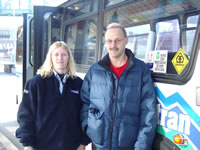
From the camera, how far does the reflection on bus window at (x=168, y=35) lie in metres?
2.02

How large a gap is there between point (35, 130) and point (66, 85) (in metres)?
0.52

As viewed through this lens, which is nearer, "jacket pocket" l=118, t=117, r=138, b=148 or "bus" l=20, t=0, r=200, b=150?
"bus" l=20, t=0, r=200, b=150

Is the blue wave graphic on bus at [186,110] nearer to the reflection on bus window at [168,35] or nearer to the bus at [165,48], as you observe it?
the bus at [165,48]

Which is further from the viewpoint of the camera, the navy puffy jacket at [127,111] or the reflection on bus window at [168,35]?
the reflection on bus window at [168,35]

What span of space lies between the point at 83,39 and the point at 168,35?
1.70 meters

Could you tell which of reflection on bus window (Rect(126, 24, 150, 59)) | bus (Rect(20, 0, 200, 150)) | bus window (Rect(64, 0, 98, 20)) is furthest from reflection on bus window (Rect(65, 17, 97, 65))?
reflection on bus window (Rect(126, 24, 150, 59))

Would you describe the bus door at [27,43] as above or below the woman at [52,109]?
above

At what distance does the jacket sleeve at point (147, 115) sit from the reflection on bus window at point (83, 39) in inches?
52.6

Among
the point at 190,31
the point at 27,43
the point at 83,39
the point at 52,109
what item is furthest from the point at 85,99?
the point at 27,43

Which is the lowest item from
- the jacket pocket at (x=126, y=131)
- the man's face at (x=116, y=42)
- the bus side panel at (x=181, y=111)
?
the jacket pocket at (x=126, y=131)

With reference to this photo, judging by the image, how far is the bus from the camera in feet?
5.61

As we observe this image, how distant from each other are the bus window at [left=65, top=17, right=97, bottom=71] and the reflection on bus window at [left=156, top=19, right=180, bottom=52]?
3.61 feet

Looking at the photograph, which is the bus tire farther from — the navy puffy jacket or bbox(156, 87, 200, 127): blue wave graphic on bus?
bbox(156, 87, 200, 127): blue wave graphic on bus

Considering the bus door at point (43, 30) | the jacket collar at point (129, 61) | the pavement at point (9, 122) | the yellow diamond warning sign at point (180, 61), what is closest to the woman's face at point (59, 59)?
the jacket collar at point (129, 61)
